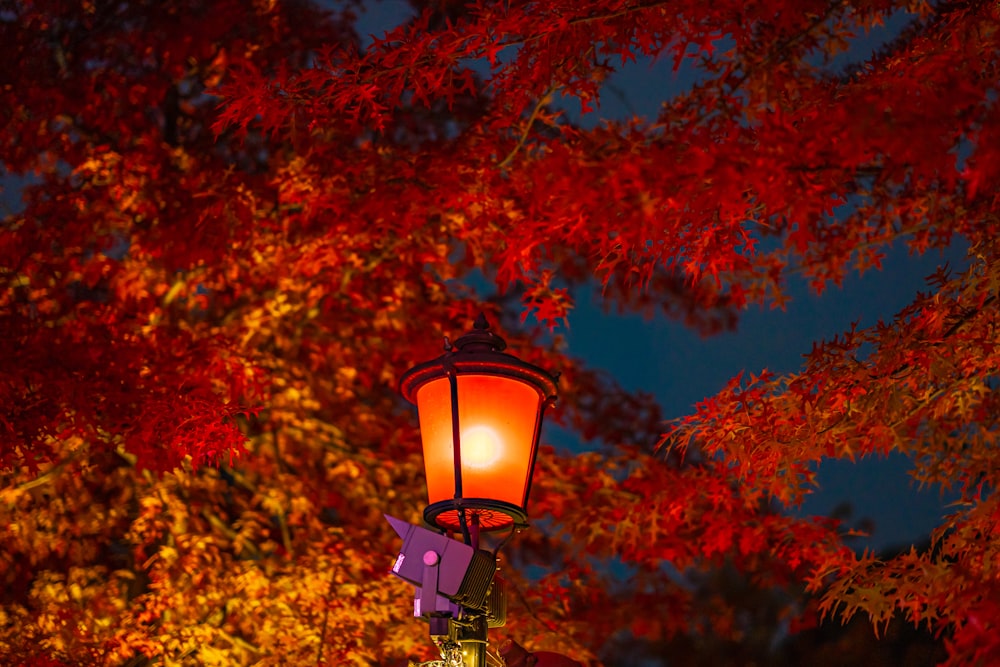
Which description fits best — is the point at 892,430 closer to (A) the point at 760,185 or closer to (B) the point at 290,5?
(A) the point at 760,185

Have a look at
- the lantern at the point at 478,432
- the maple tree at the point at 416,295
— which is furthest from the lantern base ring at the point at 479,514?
the maple tree at the point at 416,295

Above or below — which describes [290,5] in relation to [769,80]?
above

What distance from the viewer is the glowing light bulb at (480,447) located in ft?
13.7

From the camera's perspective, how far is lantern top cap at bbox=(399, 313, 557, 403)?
169 inches

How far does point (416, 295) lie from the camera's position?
33.7 ft

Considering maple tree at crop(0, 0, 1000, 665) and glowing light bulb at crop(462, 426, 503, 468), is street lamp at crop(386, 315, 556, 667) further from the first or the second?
maple tree at crop(0, 0, 1000, 665)

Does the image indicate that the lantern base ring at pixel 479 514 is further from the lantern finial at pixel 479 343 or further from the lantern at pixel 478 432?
the lantern finial at pixel 479 343

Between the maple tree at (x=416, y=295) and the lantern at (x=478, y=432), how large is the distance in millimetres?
767

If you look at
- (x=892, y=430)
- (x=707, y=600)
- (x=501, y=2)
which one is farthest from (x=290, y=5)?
(x=707, y=600)

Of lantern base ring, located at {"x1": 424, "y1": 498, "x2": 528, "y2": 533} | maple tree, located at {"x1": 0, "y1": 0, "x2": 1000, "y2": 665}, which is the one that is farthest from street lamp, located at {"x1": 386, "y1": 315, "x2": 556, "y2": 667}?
maple tree, located at {"x1": 0, "y1": 0, "x2": 1000, "y2": 665}

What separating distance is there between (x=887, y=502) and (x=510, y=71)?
5749cm

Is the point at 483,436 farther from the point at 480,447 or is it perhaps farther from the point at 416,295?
the point at 416,295

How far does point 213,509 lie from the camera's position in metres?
8.88

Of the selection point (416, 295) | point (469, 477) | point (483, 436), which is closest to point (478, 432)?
point (483, 436)
